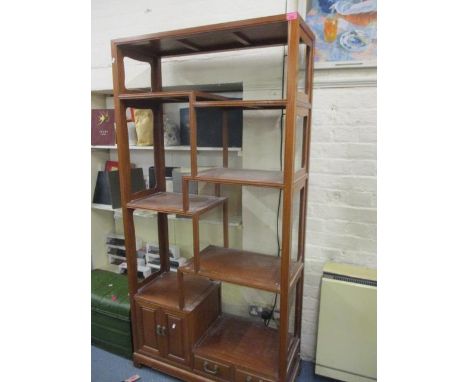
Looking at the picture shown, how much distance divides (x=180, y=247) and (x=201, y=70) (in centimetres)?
136

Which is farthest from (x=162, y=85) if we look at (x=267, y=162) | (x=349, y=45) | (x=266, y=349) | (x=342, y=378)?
(x=342, y=378)

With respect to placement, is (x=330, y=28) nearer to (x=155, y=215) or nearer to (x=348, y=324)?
(x=348, y=324)

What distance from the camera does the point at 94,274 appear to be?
8.41 feet

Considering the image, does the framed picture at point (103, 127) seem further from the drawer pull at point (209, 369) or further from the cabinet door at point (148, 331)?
the drawer pull at point (209, 369)

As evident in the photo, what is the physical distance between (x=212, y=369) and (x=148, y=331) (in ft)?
1.60

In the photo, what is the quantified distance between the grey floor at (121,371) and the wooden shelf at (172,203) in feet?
3.66

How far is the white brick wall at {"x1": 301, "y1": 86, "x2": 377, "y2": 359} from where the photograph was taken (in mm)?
1705

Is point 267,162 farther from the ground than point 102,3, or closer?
closer

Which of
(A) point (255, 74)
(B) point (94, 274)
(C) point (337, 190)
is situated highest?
(A) point (255, 74)

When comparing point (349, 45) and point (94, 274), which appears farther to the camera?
point (94, 274)

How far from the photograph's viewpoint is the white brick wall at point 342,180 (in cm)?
171

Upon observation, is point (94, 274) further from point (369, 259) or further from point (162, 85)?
point (369, 259)

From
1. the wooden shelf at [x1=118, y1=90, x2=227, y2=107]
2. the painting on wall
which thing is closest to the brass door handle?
the wooden shelf at [x1=118, y1=90, x2=227, y2=107]
